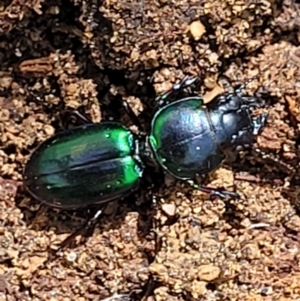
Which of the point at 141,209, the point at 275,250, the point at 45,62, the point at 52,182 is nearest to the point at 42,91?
the point at 45,62

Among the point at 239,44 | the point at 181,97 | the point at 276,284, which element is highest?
the point at 239,44

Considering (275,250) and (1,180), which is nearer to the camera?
(275,250)

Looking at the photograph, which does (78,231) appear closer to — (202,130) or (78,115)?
(78,115)

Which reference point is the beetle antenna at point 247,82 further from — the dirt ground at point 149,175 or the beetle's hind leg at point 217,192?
the beetle's hind leg at point 217,192

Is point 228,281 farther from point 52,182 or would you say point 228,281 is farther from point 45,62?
point 45,62

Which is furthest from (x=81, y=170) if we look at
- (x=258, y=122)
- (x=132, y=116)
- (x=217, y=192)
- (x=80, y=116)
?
(x=258, y=122)

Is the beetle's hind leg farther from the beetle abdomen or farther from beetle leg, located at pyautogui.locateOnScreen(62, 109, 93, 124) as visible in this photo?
beetle leg, located at pyautogui.locateOnScreen(62, 109, 93, 124)
